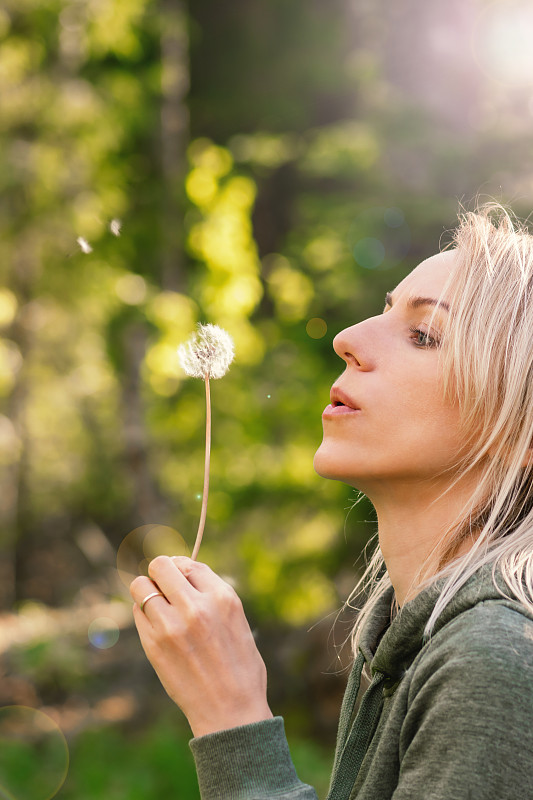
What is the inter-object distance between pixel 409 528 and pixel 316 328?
15.2ft

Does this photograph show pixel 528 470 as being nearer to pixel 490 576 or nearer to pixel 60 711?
pixel 490 576

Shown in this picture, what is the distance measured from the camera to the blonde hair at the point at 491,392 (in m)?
1.19

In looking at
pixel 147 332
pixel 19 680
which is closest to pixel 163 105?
pixel 147 332

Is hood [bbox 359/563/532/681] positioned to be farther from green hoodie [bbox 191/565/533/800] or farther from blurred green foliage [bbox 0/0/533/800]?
blurred green foliage [bbox 0/0/533/800]

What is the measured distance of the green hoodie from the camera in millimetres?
827

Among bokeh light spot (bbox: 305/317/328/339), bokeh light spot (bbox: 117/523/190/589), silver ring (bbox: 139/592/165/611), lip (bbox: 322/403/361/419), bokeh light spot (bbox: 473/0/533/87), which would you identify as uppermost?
bokeh light spot (bbox: 473/0/533/87)

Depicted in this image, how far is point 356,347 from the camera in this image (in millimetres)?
1285

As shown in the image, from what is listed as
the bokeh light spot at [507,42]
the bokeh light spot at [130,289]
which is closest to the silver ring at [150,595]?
the bokeh light spot at [130,289]

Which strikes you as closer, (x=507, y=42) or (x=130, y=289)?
(x=507, y=42)

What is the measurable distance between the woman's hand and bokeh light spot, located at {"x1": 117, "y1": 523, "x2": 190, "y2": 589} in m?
4.55

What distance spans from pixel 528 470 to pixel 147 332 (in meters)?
5.19

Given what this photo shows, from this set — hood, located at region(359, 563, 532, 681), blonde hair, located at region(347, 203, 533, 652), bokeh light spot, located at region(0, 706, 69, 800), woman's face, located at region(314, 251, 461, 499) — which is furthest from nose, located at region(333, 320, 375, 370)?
bokeh light spot, located at region(0, 706, 69, 800)

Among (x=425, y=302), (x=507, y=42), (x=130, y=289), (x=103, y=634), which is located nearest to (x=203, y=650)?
(x=425, y=302)

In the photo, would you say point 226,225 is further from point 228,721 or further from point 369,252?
point 228,721
